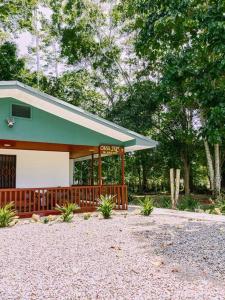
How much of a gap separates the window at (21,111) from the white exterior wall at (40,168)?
2.99 metres

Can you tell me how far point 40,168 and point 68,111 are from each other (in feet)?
12.9

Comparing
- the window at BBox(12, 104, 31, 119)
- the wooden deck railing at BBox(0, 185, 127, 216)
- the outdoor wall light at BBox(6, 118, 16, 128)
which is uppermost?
the window at BBox(12, 104, 31, 119)

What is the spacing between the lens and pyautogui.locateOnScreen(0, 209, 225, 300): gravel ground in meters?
3.68

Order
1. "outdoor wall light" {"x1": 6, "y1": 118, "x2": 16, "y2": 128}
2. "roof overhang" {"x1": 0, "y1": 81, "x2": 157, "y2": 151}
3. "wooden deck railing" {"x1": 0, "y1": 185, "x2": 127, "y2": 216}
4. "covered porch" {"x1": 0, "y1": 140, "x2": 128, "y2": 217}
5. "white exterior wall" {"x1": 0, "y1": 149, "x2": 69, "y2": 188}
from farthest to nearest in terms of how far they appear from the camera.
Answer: "white exterior wall" {"x1": 0, "y1": 149, "x2": 69, "y2": 188} → "covered porch" {"x1": 0, "y1": 140, "x2": 128, "y2": 217} → "wooden deck railing" {"x1": 0, "y1": 185, "x2": 127, "y2": 216} → "outdoor wall light" {"x1": 6, "y1": 118, "x2": 16, "y2": 128} → "roof overhang" {"x1": 0, "y1": 81, "x2": 157, "y2": 151}

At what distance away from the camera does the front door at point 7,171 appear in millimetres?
12217

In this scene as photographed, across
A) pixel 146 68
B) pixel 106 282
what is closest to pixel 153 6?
pixel 106 282

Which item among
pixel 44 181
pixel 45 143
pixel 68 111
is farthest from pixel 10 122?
pixel 44 181

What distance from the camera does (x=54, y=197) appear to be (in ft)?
35.8

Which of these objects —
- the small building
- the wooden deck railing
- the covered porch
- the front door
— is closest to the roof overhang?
the small building

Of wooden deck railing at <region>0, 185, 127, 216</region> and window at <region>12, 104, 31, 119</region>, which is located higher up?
window at <region>12, 104, 31, 119</region>

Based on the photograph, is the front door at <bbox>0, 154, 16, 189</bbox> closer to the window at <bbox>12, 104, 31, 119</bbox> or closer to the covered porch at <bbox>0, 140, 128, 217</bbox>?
the covered porch at <bbox>0, 140, 128, 217</bbox>

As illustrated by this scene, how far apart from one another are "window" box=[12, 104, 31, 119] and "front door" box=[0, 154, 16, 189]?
3095 mm

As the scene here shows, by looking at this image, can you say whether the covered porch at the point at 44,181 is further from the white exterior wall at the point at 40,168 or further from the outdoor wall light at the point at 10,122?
the outdoor wall light at the point at 10,122

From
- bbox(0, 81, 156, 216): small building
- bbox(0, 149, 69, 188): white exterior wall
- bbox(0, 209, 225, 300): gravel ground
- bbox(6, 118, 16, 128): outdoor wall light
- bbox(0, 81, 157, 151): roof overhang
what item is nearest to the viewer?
bbox(0, 209, 225, 300): gravel ground
